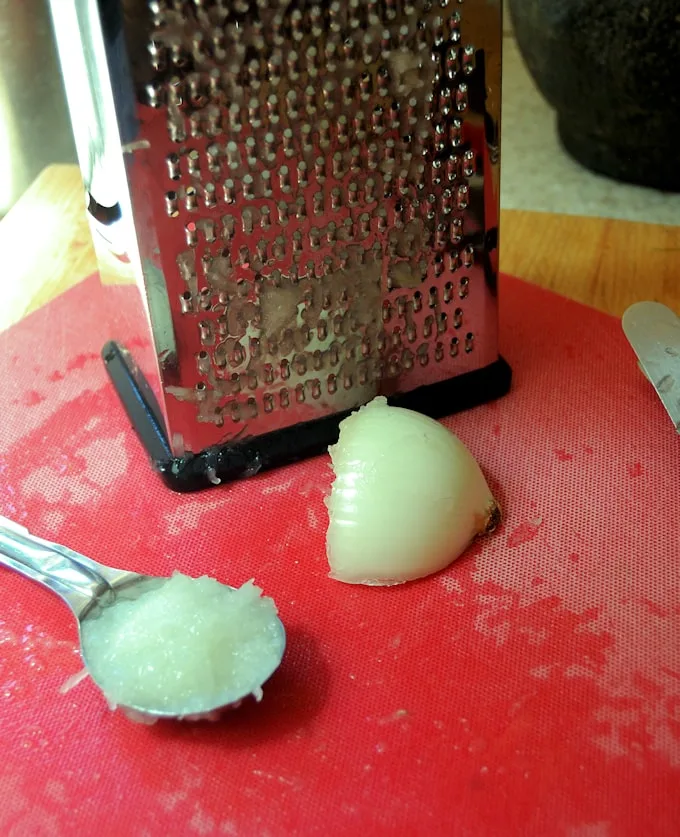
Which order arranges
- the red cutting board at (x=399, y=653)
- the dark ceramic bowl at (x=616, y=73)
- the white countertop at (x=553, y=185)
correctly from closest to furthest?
the red cutting board at (x=399, y=653) → the dark ceramic bowl at (x=616, y=73) → the white countertop at (x=553, y=185)

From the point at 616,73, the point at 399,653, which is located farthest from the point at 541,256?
the point at 399,653

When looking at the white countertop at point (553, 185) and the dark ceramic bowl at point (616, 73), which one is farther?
the white countertop at point (553, 185)

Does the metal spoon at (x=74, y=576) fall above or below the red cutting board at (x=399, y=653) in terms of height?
above

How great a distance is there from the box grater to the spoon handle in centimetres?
10

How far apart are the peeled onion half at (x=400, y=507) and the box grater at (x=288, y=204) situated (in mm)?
105

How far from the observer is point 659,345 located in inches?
29.6

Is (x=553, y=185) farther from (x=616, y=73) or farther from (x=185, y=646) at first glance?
(x=185, y=646)

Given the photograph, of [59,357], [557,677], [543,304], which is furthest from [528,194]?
[557,677]

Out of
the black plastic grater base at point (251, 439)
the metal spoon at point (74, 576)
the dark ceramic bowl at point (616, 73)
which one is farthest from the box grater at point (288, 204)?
the dark ceramic bowl at point (616, 73)

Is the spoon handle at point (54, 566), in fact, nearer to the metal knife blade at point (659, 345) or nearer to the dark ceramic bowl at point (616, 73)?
the metal knife blade at point (659, 345)

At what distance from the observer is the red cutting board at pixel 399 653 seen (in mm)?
488

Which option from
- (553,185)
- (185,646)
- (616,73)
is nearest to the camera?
(185,646)

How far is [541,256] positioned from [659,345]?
0.22 metres

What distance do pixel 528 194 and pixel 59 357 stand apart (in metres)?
0.60
